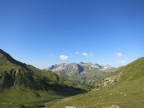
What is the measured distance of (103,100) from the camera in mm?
103375

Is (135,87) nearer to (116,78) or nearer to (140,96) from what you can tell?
(140,96)

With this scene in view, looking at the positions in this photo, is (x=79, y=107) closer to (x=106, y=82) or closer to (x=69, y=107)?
(x=69, y=107)

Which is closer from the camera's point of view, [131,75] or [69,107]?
[69,107]

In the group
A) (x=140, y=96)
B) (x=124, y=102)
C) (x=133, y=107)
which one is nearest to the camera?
(x=133, y=107)

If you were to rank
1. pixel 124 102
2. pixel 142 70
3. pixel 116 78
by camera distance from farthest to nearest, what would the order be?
pixel 116 78, pixel 142 70, pixel 124 102

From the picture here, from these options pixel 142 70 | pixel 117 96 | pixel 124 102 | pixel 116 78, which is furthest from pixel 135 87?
pixel 116 78

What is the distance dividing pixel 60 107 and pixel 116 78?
255ft

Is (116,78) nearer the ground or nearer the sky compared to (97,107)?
nearer the sky

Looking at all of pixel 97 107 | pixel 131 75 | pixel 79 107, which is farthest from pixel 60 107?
pixel 131 75

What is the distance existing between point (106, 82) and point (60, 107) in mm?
79667

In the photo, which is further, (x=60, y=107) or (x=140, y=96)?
(x=60, y=107)

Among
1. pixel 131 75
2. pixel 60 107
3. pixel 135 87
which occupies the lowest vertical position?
pixel 60 107

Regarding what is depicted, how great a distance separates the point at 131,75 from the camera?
534ft

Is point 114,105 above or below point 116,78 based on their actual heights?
below
